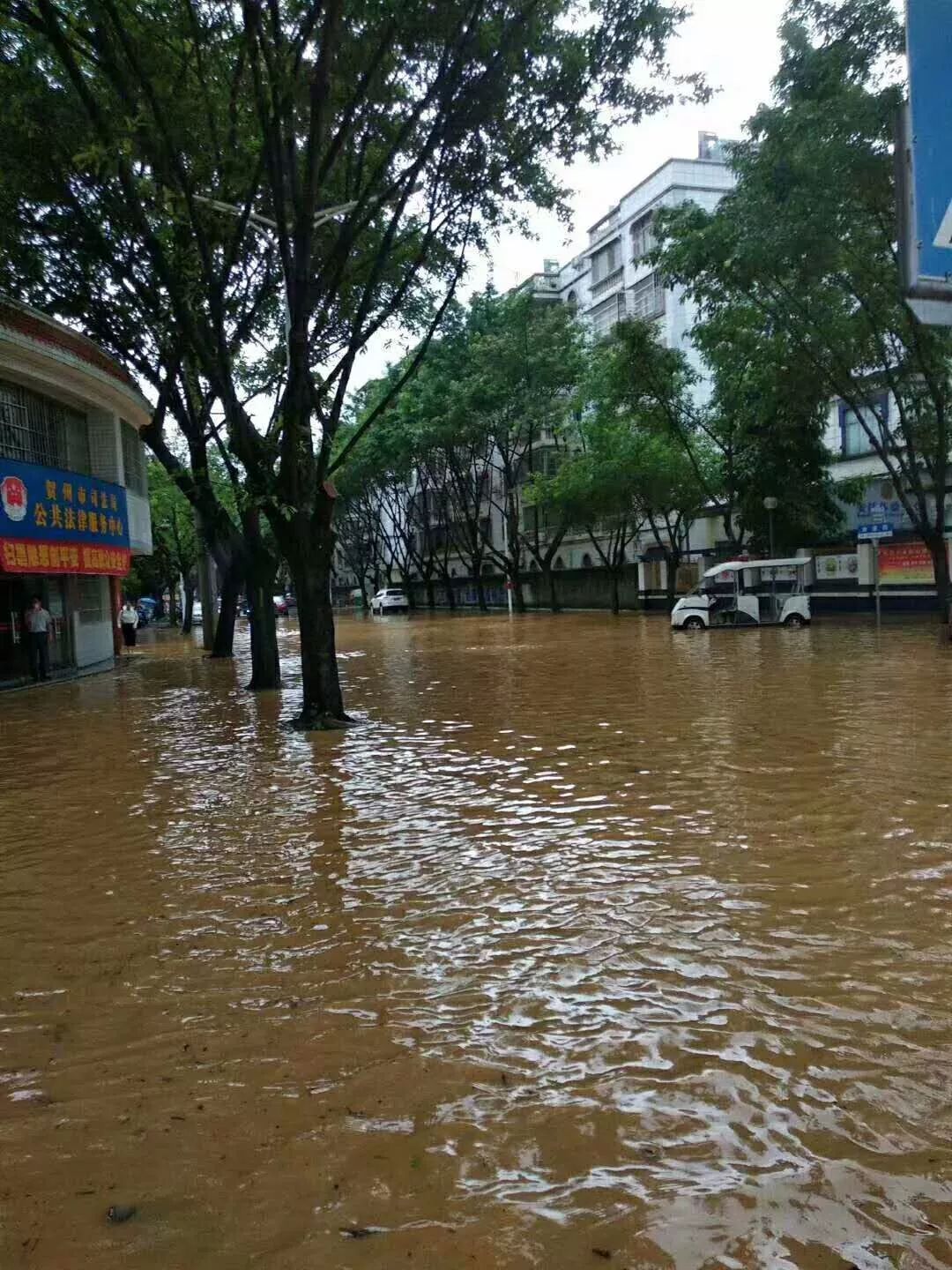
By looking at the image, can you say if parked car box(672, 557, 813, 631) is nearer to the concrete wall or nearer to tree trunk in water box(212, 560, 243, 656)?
tree trunk in water box(212, 560, 243, 656)

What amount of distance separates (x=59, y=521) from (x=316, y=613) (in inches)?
342

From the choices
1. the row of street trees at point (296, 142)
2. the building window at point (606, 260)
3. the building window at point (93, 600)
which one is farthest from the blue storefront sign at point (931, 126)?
the building window at point (606, 260)

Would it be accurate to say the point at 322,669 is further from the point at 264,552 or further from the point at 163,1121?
the point at 163,1121

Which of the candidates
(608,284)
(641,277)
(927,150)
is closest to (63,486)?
(927,150)

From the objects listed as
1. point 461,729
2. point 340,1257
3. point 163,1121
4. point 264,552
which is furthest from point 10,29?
point 340,1257

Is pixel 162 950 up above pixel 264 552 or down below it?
below

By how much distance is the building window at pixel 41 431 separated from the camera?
17203 millimetres

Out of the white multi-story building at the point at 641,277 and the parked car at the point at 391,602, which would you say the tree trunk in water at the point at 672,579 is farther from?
the parked car at the point at 391,602

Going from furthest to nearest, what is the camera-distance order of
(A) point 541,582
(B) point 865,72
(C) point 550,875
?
1. (A) point 541,582
2. (B) point 865,72
3. (C) point 550,875

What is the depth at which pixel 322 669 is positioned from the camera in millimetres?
11609

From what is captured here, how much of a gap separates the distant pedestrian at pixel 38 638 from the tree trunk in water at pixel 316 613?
833cm

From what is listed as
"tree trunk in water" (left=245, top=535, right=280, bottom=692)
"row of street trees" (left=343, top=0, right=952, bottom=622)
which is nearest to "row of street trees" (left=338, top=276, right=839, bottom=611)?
"row of street trees" (left=343, top=0, right=952, bottom=622)

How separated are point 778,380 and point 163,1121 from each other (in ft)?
72.1

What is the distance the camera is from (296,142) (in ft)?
37.0
